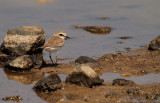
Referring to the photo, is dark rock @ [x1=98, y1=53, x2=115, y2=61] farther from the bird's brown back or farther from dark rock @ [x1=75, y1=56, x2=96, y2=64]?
the bird's brown back

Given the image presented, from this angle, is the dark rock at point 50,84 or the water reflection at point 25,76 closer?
the dark rock at point 50,84

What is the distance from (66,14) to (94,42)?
15.2 feet

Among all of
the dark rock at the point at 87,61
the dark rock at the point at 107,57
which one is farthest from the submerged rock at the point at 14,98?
the dark rock at the point at 107,57

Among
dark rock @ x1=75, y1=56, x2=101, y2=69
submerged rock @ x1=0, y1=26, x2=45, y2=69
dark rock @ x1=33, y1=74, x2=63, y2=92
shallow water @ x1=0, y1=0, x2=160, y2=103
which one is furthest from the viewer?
shallow water @ x1=0, y1=0, x2=160, y2=103

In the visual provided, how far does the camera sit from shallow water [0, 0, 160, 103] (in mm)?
14023

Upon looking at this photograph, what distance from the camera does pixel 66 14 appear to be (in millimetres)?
19922

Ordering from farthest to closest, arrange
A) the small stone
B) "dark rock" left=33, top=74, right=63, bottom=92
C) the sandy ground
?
1. the small stone
2. "dark rock" left=33, top=74, right=63, bottom=92
3. the sandy ground

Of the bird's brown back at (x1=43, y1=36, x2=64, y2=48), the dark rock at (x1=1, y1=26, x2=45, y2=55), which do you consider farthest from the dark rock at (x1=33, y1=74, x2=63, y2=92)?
the dark rock at (x1=1, y1=26, x2=45, y2=55)

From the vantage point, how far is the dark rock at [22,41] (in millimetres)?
13867

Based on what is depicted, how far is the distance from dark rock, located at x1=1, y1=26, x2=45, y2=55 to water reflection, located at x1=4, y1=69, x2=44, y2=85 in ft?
5.20

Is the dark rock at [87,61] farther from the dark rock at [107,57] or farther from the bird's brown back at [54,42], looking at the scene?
the bird's brown back at [54,42]

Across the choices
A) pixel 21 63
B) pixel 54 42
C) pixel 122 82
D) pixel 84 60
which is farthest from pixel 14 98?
pixel 84 60

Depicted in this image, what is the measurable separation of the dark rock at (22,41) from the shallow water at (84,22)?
0.65 m

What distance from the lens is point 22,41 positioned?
547 inches
